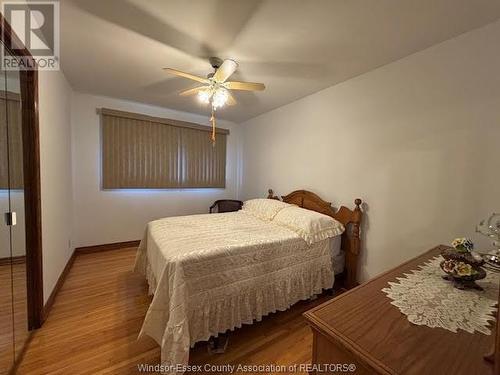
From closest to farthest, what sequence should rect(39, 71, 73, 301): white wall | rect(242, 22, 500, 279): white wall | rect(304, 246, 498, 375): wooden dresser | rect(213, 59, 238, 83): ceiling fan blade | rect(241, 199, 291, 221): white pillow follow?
rect(304, 246, 498, 375): wooden dresser → rect(242, 22, 500, 279): white wall → rect(213, 59, 238, 83): ceiling fan blade → rect(39, 71, 73, 301): white wall → rect(241, 199, 291, 221): white pillow

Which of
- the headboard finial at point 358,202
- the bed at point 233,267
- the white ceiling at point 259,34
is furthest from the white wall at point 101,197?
the headboard finial at point 358,202

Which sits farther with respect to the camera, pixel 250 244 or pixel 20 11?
pixel 250 244

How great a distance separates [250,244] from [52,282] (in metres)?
2.05

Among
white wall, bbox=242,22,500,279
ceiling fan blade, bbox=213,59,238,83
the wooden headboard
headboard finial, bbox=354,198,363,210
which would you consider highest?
ceiling fan blade, bbox=213,59,238,83

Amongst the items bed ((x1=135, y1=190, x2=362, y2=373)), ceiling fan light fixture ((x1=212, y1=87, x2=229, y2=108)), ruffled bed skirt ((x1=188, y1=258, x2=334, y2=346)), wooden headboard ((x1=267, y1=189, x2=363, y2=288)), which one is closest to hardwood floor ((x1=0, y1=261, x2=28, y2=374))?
bed ((x1=135, y1=190, x2=362, y2=373))

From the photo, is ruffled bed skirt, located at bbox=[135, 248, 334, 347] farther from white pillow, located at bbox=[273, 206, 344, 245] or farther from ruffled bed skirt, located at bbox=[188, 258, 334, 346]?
white pillow, located at bbox=[273, 206, 344, 245]

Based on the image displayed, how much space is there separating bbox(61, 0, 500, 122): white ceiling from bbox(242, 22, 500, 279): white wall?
211mm

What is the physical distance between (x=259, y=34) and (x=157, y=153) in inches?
107

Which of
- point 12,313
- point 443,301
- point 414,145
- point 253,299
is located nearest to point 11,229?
point 12,313

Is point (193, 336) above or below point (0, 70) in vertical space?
below

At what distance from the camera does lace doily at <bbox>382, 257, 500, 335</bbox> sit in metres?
0.81

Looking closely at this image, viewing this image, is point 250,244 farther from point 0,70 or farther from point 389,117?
point 0,70

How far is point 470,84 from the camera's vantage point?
5.54 ft

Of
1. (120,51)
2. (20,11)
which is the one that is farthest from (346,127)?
(20,11)
